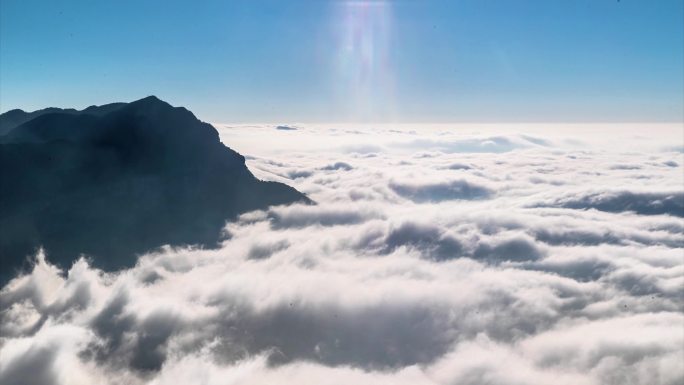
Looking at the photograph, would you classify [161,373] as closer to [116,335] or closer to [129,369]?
[129,369]

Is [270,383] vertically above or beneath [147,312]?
beneath

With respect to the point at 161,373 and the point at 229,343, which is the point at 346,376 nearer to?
the point at 229,343

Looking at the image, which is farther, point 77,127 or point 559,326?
point 77,127

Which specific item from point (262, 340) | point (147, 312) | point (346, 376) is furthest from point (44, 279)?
point (346, 376)

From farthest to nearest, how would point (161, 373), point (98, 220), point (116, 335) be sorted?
point (98, 220) → point (116, 335) → point (161, 373)

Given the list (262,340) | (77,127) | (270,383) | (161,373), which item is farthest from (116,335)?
(77,127)

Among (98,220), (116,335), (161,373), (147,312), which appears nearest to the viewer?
(161,373)

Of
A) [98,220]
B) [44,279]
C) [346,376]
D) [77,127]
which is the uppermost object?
[77,127]

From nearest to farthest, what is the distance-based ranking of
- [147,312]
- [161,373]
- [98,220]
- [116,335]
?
[161,373] → [116,335] → [147,312] → [98,220]

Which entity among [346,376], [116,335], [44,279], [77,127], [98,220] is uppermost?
[77,127]
